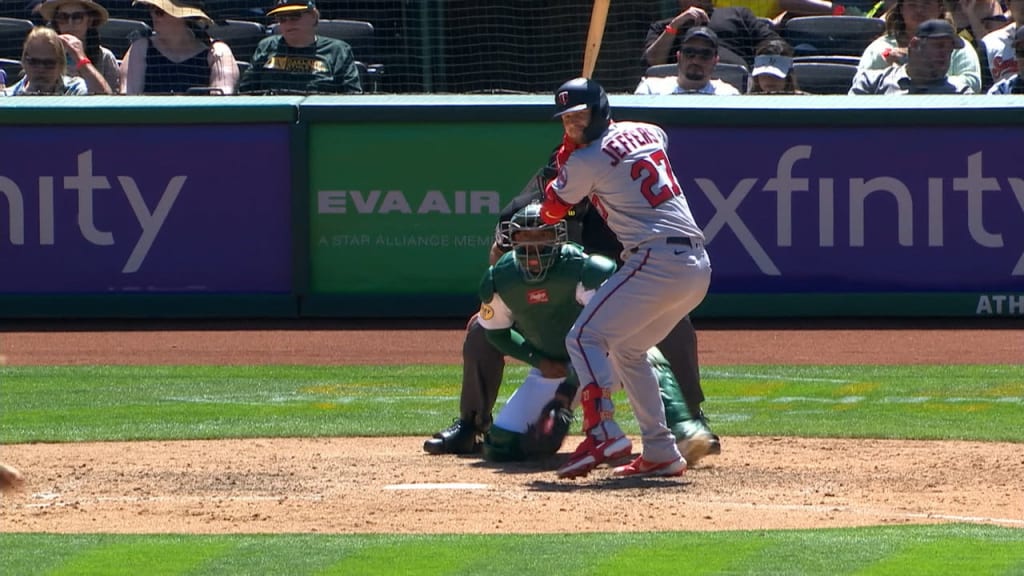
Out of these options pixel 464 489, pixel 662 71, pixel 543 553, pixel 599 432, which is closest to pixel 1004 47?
pixel 662 71

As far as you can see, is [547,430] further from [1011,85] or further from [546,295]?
[1011,85]

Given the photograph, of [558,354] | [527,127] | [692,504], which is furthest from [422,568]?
[527,127]

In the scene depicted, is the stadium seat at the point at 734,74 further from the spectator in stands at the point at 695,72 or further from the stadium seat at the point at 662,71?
the stadium seat at the point at 662,71

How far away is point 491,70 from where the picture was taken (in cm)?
1398

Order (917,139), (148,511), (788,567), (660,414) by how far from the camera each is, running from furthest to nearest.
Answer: (917,139) → (660,414) → (148,511) → (788,567)

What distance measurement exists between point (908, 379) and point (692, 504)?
433cm

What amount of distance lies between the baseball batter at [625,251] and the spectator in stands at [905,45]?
679 centimetres

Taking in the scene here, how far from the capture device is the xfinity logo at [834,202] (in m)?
12.8

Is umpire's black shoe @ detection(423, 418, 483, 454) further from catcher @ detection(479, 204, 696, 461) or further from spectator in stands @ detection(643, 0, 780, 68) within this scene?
spectator in stands @ detection(643, 0, 780, 68)

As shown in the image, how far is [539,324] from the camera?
7570 mm

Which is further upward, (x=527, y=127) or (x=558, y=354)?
(x=527, y=127)

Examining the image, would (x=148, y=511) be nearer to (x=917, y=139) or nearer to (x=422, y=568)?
(x=422, y=568)

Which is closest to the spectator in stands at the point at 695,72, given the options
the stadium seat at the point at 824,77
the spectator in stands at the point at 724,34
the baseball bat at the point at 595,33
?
the spectator in stands at the point at 724,34

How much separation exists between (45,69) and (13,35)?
4.66 ft
